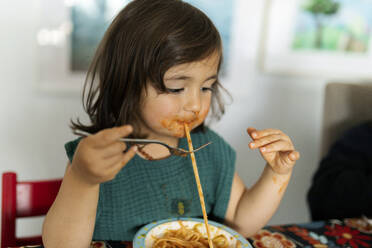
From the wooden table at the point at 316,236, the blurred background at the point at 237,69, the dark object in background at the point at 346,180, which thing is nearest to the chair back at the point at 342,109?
the dark object in background at the point at 346,180

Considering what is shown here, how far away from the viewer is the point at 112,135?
1.67 feet

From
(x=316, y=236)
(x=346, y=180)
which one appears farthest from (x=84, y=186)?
(x=346, y=180)

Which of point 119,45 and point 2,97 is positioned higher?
point 119,45

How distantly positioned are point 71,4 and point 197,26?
784 mm

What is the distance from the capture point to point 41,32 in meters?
1.36

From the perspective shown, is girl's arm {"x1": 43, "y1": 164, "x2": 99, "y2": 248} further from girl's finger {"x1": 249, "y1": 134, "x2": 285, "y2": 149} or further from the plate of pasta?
girl's finger {"x1": 249, "y1": 134, "x2": 285, "y2": 149}

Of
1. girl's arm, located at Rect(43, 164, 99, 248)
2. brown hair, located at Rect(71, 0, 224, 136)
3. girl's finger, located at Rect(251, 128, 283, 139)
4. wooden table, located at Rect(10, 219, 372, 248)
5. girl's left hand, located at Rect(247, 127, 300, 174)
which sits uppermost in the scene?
brown hair, located at Rect(71, 0, 224, 136)

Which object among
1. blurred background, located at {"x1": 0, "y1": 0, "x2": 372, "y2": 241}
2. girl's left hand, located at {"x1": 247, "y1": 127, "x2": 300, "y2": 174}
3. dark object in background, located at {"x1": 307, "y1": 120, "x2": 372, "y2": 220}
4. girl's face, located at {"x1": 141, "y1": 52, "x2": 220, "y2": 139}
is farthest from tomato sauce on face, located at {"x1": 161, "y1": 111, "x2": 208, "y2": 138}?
blurred background, located at {"x1": 0, "y1": 0, "x2": 372, "y2": 241}

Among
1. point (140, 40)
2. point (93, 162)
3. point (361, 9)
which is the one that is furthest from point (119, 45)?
point (361, 9)

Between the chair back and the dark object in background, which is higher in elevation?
the chair back

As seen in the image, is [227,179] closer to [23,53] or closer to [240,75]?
[240,75]

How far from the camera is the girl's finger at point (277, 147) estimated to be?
759 mm

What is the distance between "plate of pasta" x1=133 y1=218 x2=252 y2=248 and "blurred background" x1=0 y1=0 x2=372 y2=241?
907 millimetres

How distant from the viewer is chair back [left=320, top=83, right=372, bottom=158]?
143 cm
